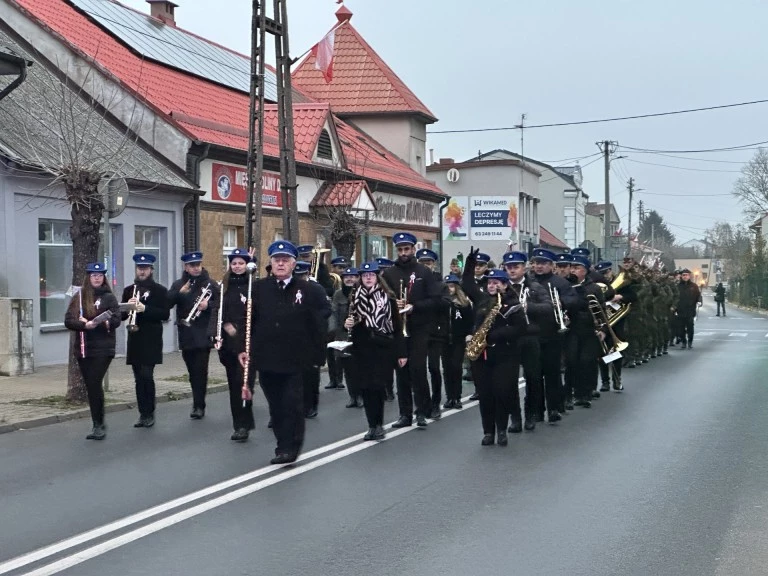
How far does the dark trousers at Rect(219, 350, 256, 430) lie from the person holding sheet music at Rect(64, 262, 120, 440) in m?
1.16

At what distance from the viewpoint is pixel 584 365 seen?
561 inches

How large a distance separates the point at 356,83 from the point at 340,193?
14.2 m

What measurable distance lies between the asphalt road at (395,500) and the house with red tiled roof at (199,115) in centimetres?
1063

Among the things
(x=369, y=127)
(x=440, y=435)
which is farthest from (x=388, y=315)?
(x=369, y=127)

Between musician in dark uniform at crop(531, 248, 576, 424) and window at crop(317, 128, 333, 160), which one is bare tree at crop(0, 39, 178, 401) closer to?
musician in dark uniform at crop(531, 248, 576, 424)

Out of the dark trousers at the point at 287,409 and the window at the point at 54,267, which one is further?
the window at the point at 54,267

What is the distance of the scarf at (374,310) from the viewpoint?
11.1 m

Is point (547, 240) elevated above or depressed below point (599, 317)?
above

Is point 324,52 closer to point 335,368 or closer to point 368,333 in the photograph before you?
point 335,368

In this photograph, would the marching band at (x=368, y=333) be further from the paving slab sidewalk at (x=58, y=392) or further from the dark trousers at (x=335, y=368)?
the dark trousers at (x=335, y=368)

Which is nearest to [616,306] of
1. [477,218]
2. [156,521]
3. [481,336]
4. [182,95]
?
[481,336]

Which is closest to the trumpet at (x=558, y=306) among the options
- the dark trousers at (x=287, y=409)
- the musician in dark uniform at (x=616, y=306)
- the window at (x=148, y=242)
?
the musician in dark uniform at (x=616, y=306)

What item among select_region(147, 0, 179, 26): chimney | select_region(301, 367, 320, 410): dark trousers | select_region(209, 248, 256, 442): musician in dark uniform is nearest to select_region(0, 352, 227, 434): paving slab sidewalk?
select_region(209, 248, 256, 442): musician in dark uniform

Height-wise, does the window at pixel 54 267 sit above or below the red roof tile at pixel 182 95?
below
